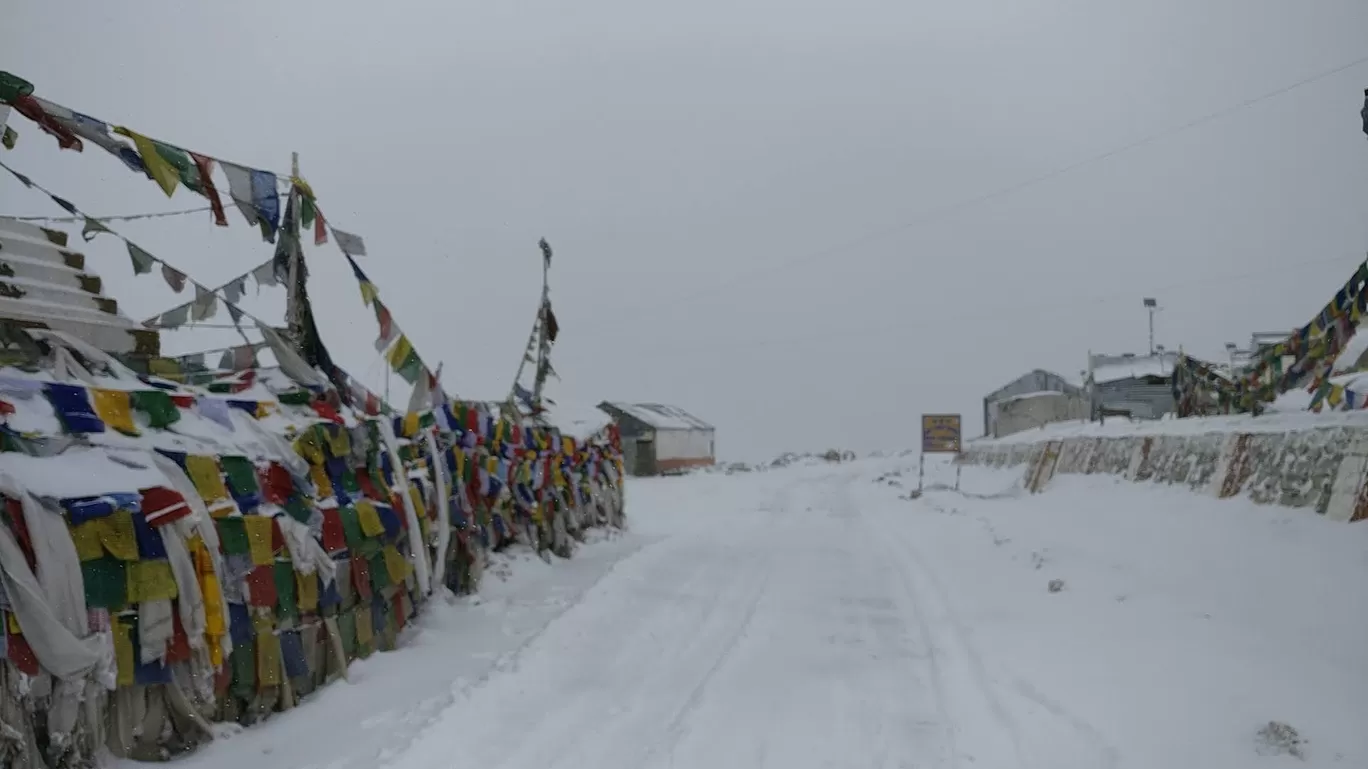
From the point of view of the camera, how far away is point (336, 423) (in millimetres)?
8039

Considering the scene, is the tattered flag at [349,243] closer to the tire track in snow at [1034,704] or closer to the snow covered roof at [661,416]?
the tire track in snow at [1034,704]

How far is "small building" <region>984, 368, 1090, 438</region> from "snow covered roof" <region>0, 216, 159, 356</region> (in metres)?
44.3

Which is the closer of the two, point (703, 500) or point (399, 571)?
point (399, 571)

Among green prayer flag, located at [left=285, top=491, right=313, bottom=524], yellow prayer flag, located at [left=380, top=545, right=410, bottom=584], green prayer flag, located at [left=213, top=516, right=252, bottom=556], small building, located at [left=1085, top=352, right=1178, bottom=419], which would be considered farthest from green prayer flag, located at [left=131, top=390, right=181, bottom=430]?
small building, located at [left=1085, top=352, right=1178, bottom=419]

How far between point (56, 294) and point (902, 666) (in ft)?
26.0

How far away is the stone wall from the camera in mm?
8688

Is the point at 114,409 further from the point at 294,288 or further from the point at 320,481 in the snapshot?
the point at 294,288

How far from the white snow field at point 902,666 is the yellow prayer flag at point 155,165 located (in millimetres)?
4195

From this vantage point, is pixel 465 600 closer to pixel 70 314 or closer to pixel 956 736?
pixel 70 314

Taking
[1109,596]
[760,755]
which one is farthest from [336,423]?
[1109,596]

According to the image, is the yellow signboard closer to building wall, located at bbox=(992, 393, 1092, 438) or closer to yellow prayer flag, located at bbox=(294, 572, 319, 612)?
building wall, located at bbox=(992, 393, 1092, 438)

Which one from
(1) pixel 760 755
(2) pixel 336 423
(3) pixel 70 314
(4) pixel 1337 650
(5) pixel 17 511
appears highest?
(3) pixel 70 314

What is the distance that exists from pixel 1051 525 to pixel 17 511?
14.3 meters

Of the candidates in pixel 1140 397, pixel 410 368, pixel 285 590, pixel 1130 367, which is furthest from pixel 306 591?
pixel 1130 367
